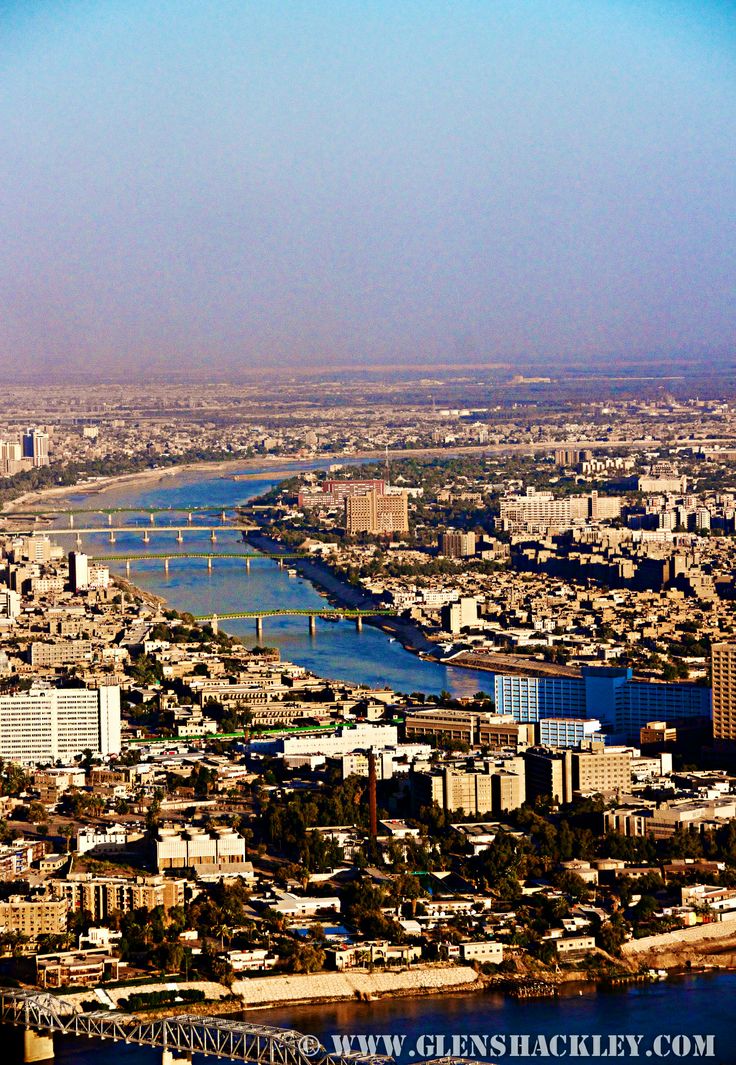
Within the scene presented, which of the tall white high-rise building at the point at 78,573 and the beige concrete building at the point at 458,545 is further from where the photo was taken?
the beige concrete building at the point at 458,545

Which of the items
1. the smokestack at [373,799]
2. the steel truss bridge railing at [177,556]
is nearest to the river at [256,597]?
the steel truss bridge railing at [177,556]

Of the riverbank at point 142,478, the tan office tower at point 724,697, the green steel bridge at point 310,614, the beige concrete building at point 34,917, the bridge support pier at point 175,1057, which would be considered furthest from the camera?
the riverbank at point 142,478

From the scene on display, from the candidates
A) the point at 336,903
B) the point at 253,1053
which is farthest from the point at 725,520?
the point at 253,1053

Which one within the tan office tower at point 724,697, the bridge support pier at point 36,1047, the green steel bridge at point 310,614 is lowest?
the green steel bridge at point 310,614

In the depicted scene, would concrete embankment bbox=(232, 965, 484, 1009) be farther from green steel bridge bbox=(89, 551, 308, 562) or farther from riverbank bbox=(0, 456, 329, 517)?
riverbank bbox=(0, 456, 329, 517)

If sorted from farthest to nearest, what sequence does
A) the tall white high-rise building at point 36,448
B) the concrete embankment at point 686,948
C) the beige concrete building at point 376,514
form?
the tall white high-rise building at point 36,448 → the beige concrete building at point 376,514 → the concrete embankment at point 686,948

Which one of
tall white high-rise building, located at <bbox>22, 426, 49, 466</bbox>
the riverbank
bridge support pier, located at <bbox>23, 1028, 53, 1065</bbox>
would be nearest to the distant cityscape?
bridge support pier, located at <bbox>23, 1028, 53, 1065</bbox>

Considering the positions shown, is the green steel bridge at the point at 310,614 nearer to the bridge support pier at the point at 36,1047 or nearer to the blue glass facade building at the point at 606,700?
the blue glass facade building at the point at 606,700
